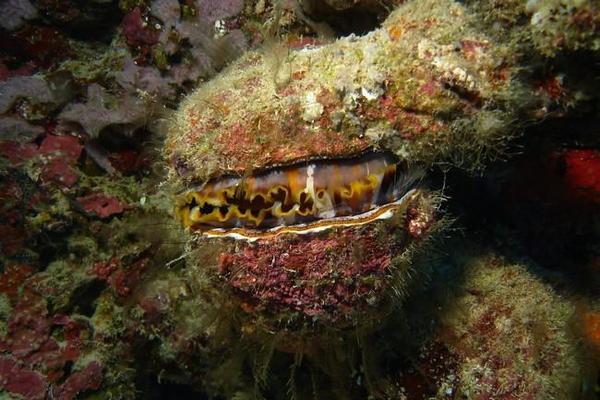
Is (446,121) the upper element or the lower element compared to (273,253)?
upper

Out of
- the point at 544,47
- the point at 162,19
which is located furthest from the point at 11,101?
the point at 544,47

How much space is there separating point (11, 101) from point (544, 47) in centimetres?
381

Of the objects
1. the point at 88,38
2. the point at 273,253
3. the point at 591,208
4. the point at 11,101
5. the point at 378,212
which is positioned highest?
the point at 88,38

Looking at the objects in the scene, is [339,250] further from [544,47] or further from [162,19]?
[162,19]

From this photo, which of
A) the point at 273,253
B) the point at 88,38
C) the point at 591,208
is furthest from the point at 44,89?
the point at 591,208

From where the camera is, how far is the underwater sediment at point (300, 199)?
221 centimetres

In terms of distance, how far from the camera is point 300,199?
7.47 ft

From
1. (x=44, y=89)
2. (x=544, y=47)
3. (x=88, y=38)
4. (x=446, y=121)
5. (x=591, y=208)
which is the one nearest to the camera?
(x=544, y=47)

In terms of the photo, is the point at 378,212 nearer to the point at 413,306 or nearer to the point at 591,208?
the point at 413,306

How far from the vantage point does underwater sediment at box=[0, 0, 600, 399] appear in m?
2.21

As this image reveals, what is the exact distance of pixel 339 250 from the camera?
7.13 feet

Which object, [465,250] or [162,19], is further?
[162,19]

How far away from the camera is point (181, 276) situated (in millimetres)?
3607

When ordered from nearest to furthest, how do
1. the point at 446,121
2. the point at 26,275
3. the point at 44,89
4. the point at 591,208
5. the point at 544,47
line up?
the point at 544,47
the point at 446,121
the point at 591,208
the point at 26,275
the point at 44,89
